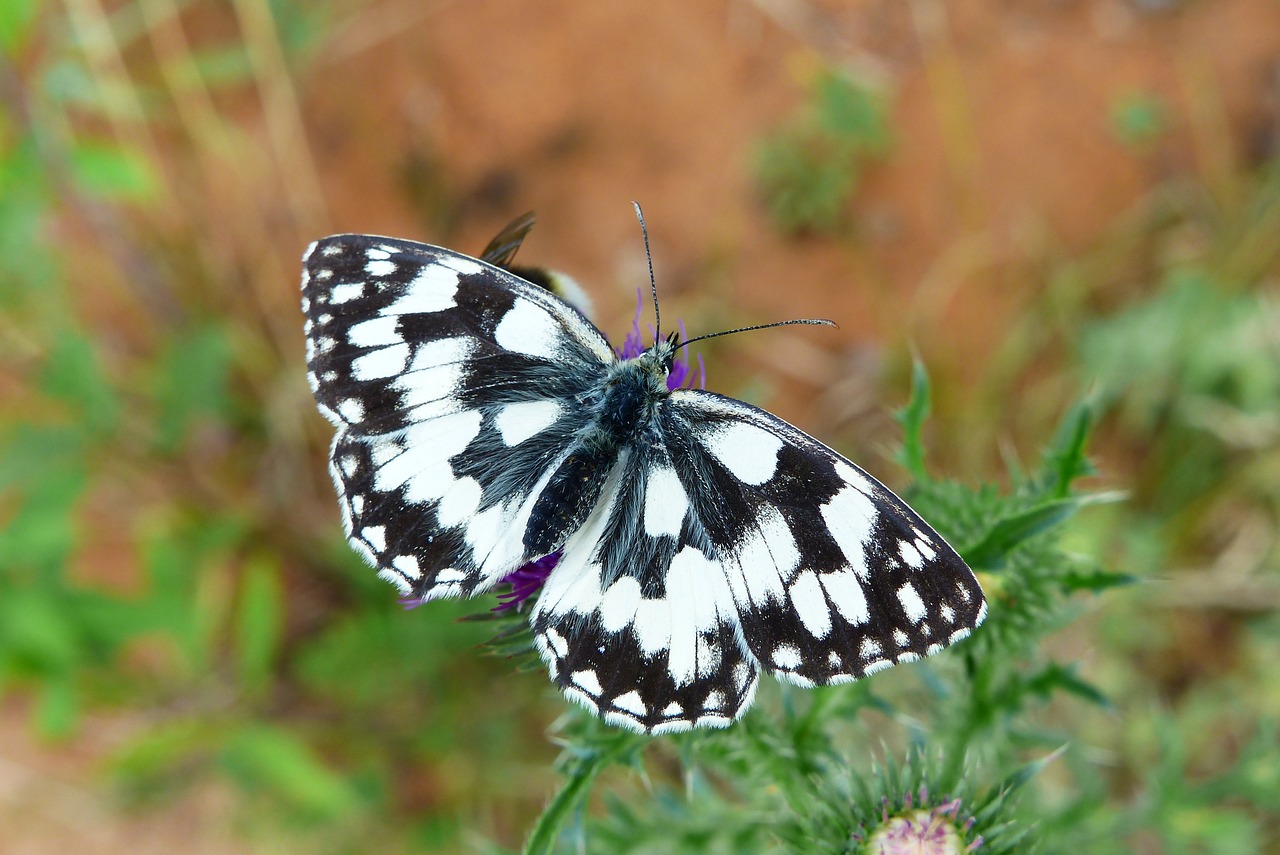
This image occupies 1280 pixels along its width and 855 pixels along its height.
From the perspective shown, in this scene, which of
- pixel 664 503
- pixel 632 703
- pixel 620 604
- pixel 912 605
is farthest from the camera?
pixel 664 503

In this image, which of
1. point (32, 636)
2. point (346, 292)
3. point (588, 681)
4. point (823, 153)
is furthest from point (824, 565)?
point (823, 153)

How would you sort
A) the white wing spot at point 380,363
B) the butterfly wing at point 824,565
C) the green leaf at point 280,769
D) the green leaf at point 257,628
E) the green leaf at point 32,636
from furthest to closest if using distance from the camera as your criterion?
the green leaf at point 257,628 → the green leaf at point 280,769 → the green leaf at point 32,636 → the white wing spot at point 380,363 → the butterfly wing at point 824,565

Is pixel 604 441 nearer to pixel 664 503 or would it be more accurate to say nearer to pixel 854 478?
pixel 664 503

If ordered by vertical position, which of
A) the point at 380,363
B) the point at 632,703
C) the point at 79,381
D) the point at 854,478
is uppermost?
the point at 79,381

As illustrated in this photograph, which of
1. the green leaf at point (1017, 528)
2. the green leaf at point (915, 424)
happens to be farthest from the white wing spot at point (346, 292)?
the green leaf at point (1017, 528)

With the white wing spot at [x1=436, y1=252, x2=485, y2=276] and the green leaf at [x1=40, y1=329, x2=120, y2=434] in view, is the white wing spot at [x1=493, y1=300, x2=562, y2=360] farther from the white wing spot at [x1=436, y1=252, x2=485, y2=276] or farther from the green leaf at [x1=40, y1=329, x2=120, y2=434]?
the green leaf at [x1=40, y1=329, x2=120, y2=434]

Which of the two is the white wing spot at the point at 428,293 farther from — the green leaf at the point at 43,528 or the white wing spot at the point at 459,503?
the green leaf at the point at 43,528

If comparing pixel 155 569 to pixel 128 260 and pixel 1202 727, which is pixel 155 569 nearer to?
pixel 128 260
